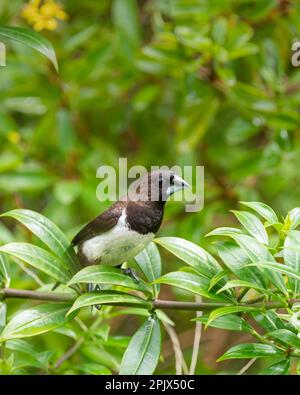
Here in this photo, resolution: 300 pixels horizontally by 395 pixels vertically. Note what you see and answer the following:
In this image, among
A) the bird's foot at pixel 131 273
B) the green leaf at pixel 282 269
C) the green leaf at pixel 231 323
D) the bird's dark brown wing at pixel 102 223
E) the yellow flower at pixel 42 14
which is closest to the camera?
the green leaf at pixel 282 269

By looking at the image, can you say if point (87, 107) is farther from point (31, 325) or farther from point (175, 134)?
point (31, 325)

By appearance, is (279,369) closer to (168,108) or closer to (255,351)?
(255,351)

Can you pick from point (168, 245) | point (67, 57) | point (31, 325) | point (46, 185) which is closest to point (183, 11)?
point (67, 57)

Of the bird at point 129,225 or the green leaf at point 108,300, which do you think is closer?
the green leaf at point 108,300

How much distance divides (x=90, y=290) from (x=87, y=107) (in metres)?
1.88

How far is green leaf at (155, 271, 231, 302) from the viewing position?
1.56 meters


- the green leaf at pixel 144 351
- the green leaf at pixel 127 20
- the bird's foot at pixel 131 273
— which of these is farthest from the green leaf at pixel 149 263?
the green leaf at pixel 127 20

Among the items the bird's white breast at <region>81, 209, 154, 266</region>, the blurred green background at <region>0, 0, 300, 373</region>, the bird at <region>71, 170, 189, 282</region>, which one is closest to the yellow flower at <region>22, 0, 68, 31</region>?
the blurred green background at <region>0, 0, 300, 373</region>

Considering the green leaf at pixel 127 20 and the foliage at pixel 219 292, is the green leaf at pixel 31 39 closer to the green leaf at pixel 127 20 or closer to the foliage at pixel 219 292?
the foliage at pixel 219 292

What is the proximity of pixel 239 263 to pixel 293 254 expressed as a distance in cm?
13

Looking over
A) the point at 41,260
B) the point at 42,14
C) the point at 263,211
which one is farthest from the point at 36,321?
the point at 42,14

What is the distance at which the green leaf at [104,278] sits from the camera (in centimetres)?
157

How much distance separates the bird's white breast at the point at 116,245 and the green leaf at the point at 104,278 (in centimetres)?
14

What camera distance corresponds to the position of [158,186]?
1.94 m
